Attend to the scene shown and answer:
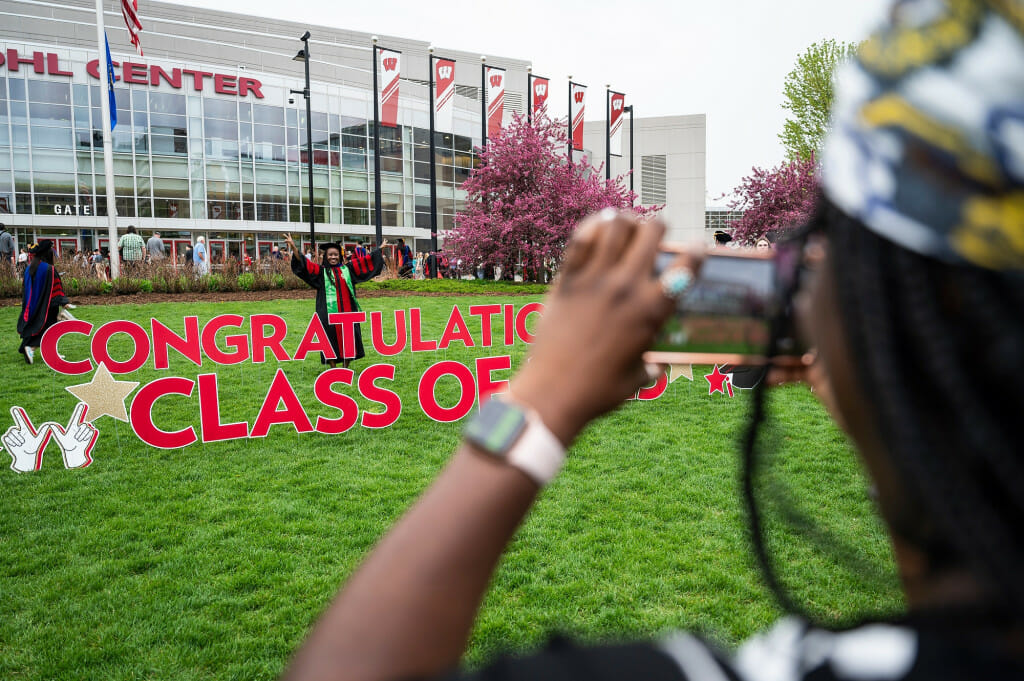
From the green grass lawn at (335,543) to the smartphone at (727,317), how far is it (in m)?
1.60

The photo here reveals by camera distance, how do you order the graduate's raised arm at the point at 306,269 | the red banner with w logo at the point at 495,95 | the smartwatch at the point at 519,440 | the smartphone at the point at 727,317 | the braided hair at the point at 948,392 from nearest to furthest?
the braided hair at the point at 948,392 → the smartwatch at the point at 519,440 → the smartphone at the point at 727,317 → the graduate's raised arm at the point at 306,269 → the red banner with w logo at the point at 495,95

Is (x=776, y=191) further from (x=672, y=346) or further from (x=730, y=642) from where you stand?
(x=672, y=346)

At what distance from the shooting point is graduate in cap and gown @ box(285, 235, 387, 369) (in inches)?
435

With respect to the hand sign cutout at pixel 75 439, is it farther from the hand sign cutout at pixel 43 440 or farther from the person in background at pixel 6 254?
the person in background at pixel 6 254

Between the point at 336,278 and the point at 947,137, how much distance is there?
1106 centimetres

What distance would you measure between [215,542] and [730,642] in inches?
138

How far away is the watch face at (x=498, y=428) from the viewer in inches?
30.3

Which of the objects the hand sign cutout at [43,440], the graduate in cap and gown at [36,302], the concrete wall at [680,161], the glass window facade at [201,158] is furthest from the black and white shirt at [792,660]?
the concrete wall at [680,161]

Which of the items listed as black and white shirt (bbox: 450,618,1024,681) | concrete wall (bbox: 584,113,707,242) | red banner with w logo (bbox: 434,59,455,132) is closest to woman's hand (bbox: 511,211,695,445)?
black and white shirt (bbox: 450,618,1024,681)

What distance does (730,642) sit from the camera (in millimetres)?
3598

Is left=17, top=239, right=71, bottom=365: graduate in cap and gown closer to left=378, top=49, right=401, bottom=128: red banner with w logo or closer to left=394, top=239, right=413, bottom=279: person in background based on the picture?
left=394, top=239, right=413, bottom=279: person in background

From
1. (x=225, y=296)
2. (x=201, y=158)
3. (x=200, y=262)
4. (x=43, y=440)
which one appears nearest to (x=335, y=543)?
(x=43, y=440)

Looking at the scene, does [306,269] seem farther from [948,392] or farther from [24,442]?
[948,392]

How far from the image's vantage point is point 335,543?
4.82m
